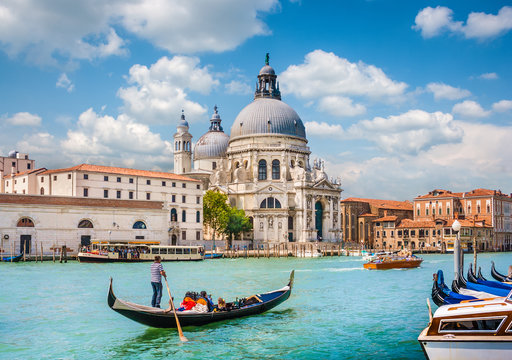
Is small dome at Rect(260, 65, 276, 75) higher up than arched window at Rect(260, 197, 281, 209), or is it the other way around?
small dome at Rect(260, 65, 276, 75)

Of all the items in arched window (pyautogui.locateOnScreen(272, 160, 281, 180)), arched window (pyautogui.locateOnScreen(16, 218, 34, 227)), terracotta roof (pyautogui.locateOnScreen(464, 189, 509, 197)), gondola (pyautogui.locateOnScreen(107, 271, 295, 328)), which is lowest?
gondola (pyautogui.locateOnScreen(107, 271, 295, 328))

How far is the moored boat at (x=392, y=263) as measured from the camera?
3600cm

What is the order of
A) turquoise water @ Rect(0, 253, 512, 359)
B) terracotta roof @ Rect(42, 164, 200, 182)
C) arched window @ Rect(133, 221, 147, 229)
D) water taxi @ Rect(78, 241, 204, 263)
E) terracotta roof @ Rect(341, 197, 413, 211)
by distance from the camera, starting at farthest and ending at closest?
terracotta roof @ Rect(341, 197, 413, 211), terracotta roof @ Rect(42, 164, 200, 182), arched window @ Rect(133, 221, 147, 229), water taxi @ Rect(78, 241, 204, 263), turquoise water @ Rect(0, 253, 512, 359)

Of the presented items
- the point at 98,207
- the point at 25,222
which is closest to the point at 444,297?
the point at 25,222

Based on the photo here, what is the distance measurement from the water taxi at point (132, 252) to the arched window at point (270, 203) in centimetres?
2062

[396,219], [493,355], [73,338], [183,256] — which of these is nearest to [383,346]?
[493,355]

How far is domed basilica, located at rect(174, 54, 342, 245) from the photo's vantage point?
65.3m

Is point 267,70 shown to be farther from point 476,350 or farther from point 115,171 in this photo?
point 476,350

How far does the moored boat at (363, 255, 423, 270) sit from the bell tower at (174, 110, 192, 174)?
146 ft

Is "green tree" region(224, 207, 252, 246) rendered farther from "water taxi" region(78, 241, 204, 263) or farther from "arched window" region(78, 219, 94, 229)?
"arched window" region(78, 219, 94, 229)

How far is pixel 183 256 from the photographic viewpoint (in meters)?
45.0

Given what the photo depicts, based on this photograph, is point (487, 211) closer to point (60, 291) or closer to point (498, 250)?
point (498, 250)

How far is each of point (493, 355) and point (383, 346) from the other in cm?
429

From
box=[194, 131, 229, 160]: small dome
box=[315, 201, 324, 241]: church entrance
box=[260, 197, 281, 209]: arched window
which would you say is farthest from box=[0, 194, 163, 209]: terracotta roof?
box=[194, 131, 229, 160]: small dome
